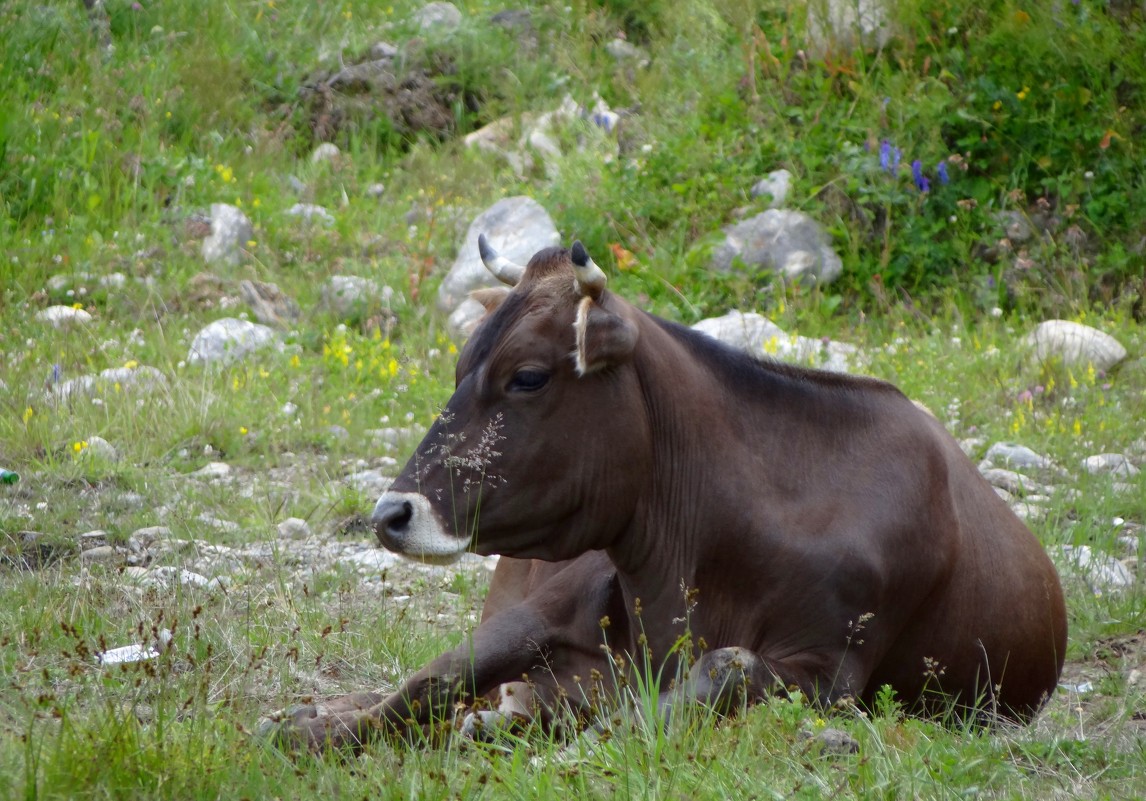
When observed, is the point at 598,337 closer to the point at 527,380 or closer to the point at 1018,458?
the point at 527,380

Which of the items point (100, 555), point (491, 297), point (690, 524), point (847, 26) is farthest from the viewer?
point (847, 26)

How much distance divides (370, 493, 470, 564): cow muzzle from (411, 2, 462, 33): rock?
966cm

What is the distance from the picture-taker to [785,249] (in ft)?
32.0

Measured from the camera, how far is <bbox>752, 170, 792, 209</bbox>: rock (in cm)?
996

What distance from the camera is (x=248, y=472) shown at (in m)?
7.74

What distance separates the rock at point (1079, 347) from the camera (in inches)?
329

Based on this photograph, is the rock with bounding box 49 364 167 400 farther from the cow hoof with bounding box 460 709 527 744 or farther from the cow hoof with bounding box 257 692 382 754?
the cow hoof with bounding box 460 709 527 744

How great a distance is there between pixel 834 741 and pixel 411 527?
4.55 ft

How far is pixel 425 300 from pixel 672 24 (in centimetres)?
458

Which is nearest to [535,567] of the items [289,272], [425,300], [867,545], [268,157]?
[867,545]

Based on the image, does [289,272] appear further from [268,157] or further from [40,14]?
[40,14]

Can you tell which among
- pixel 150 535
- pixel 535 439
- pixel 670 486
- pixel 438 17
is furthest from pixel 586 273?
pixel 438 17

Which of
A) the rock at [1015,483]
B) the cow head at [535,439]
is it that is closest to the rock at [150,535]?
the cow head at [535,439]

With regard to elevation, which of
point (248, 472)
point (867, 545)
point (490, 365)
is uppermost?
point (490, 365)
